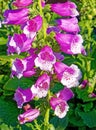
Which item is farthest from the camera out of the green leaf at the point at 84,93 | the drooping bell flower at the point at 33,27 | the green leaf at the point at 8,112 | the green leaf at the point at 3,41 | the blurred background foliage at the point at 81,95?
the green leaf at the point at 3,41

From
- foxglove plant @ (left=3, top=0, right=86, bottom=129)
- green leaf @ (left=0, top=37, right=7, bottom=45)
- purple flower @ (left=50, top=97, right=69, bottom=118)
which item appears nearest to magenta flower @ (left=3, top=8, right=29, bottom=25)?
foxglove plant @ (left=3, top=0, right=86, bottom=129)

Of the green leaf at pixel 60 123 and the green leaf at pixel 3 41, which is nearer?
the green leaf at pixel 60 123

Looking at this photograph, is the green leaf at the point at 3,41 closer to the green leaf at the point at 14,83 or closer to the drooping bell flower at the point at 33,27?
the green leaf at the point at 14,83

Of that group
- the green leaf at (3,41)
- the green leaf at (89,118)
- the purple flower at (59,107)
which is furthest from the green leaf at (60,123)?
the green leaf at (3,41)

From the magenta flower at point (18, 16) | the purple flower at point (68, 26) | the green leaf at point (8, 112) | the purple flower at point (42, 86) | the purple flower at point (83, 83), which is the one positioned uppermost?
the magenta flower at point (18, 16)

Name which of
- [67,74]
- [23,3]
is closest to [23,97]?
[67,74]

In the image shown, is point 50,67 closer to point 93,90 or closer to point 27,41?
point 27,41

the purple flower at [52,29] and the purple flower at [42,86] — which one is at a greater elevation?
the purple flower at [52,29]
